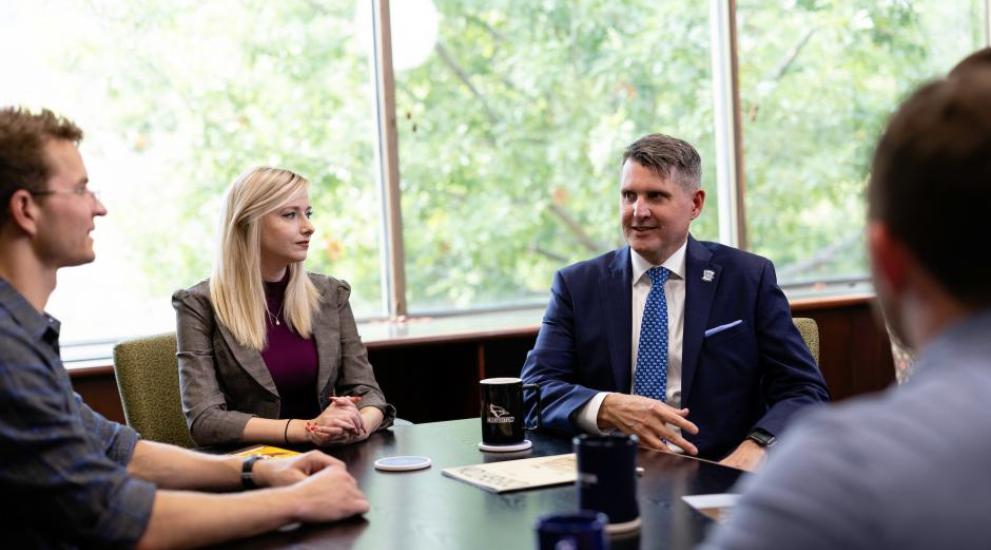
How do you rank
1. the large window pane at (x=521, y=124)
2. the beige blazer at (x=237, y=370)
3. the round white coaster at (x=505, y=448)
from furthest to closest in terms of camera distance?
the large window pane at (x=521, y=124) → the beige blazer at (x=237, y=370) → the round white coaster at (x=505, y=448)

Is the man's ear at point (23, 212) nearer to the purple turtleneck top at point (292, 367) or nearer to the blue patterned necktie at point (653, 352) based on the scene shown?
the purple turtleneck top at point (292, 367)

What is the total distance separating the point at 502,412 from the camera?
82.3 inches

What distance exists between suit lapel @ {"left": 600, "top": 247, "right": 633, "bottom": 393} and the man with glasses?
100cm

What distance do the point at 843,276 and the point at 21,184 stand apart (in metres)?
4.38

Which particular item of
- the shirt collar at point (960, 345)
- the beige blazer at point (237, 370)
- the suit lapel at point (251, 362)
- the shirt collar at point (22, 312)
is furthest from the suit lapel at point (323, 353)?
the shirt collar at point (960, 345)

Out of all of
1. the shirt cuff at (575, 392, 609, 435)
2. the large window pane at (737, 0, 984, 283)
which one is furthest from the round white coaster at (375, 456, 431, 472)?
the large window pane at (737, 0, 984, 283)

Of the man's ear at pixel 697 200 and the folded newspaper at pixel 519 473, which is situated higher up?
the man's ear at pixel 697 200

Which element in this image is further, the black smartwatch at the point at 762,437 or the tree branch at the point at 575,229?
the tree branch at the point at 575,229

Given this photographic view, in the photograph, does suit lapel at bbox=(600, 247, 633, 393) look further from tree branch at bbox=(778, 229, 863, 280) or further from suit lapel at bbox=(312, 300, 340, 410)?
tree branch at bbox=(778, 229, 863, 280)

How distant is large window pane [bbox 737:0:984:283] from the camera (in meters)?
5.05

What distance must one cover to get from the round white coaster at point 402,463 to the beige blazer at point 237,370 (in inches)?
21.5

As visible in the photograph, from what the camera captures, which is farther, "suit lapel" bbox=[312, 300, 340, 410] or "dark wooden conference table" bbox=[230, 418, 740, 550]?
"suit lapel" bbox=[312, 300, 340, 410]

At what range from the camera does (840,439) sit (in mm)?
753

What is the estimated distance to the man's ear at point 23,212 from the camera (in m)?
1.61
